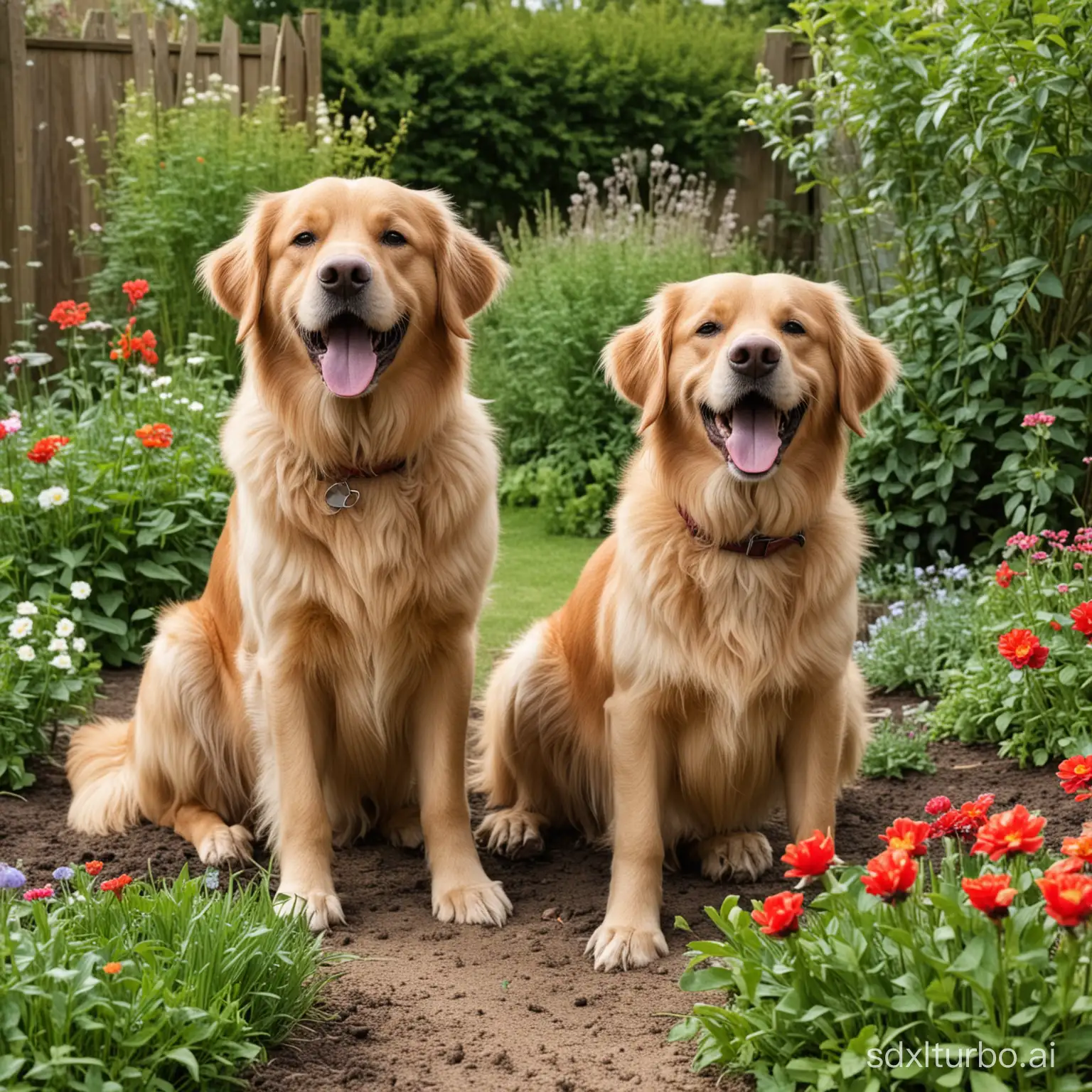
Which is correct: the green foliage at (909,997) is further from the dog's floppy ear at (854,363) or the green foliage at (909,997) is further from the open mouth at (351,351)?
the open mouth at (351,351)

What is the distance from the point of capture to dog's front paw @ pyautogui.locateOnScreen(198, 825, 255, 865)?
145 inches

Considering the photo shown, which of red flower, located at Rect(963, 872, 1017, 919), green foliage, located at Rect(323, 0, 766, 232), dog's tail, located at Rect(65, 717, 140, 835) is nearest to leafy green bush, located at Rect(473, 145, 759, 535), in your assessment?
green foliage, located at Rect(323, 0, 766, 232)

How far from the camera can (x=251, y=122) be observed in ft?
29.8

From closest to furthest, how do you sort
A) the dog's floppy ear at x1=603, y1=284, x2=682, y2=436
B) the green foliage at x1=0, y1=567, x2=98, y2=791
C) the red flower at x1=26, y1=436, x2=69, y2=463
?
the dog's floppy ear at x1=603, y1=284, x2=682, y2=436, the green foliage at x1=0, y1=567, x2=98, y2=791, the red flower at x1=26, y1=436, x2=69, y2=463

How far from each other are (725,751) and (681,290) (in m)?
1.18

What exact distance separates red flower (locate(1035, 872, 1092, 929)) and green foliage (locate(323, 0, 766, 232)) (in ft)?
32.4

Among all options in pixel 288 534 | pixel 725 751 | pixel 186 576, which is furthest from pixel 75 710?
pixel 725 751

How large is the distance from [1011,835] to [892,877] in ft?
0.64

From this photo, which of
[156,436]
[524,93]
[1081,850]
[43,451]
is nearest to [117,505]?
[156,436]

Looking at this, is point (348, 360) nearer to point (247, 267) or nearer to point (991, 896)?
point (247, 267)

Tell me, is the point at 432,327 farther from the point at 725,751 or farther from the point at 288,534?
the point at 725,751

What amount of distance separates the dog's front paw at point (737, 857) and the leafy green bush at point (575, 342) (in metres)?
4.61

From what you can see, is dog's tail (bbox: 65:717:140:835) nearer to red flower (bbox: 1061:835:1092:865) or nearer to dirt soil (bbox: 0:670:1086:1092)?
dirt soil (bbox: 0:670:1086:1092)

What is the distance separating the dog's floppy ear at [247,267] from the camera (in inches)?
135
